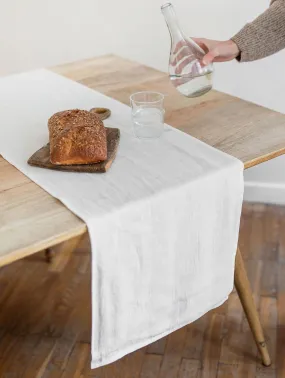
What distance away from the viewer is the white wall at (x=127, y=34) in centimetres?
231

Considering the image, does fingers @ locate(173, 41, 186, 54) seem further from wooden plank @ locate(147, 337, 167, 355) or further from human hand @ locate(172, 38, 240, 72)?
wooden plank @ locate(147, 337, 167, 355)

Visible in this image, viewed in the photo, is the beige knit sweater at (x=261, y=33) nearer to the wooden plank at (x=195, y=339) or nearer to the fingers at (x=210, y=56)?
the fingers at (x=210, y=56)

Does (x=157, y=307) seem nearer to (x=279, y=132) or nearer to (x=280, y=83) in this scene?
(x=279, y=132)

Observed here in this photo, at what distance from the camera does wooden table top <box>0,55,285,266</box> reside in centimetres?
107

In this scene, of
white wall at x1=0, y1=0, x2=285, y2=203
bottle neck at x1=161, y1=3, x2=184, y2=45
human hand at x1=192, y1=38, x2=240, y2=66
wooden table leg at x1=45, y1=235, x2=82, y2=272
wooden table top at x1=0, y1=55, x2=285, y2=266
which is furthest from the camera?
white wall at x1=0, y1=0, x2=285, y2=203

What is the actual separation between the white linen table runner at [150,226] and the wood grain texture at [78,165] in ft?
0.04

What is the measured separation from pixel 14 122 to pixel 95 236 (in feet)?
1.84

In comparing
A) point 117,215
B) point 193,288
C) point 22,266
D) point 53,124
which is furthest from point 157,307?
point 22,266

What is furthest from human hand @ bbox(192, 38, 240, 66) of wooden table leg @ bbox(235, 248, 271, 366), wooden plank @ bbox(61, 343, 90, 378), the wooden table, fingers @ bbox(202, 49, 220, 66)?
wooden plank @ bbox(61, 343, 90, 378)

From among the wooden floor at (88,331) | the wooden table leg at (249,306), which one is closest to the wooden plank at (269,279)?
the wooden floor at (88,331)

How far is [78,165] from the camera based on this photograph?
1.28 meters

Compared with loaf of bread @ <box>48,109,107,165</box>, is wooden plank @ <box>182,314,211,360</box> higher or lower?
lower

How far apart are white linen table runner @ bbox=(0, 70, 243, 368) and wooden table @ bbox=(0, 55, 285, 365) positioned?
0.04 meters

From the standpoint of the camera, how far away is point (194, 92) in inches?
61.1
